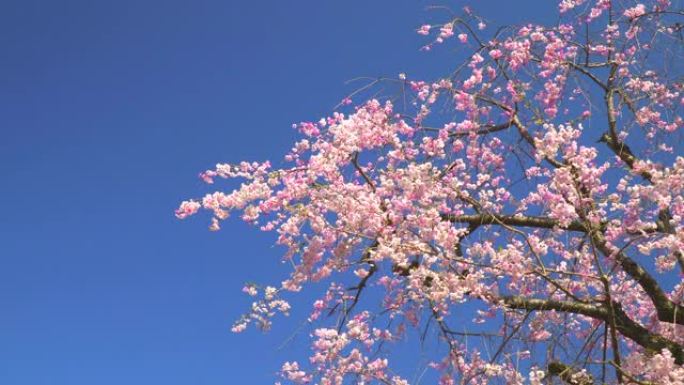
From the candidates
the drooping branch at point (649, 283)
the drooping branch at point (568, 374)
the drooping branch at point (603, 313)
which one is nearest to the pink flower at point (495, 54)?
the drooping branch at point (649, 283)

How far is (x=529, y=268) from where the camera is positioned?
5.90m

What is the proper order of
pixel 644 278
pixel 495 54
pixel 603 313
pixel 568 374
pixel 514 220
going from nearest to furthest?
pixel 568 374, pixel 603 313, pixel 644 278, pixel 514 220, pixel 495 54

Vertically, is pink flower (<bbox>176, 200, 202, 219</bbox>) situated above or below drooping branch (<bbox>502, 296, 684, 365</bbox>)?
above

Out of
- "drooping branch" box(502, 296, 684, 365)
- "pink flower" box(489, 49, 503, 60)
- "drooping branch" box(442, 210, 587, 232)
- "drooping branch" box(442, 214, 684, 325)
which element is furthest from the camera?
"pink flower" box(489, 49, 503, 60)

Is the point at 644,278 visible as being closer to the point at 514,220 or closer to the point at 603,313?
the point at 603,313

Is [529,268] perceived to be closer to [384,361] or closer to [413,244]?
[413,244]

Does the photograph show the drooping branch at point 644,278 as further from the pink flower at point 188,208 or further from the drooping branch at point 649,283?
the pink flower at point 188,208

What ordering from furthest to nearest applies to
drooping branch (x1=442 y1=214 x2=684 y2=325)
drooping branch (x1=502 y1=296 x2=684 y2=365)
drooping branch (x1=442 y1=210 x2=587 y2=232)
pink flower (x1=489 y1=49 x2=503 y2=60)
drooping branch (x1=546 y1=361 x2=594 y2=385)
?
pink flower (x1=489 y1=49 x2=503 y2=60), drooping branch (x1=442 y1=210 x2=587 y2=232), drooping branch (x1=442 y1=214 x2=684 y2=325), drooping branch (x1=502 y1=296 x2=684 y2=365), drooping branch (x1=546 y1=361 x2=594 y2=385)

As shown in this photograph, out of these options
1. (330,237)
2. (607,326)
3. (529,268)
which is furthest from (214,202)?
(607,326)

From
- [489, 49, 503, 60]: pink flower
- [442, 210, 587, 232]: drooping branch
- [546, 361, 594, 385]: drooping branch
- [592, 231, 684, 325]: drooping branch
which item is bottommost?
[546, 361, 594, 385]: drooping branch

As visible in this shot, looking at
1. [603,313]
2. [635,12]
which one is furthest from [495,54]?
[603,313]

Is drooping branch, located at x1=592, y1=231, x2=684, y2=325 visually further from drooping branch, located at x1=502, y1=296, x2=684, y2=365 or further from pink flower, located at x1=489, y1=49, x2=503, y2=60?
pink flower, located at x1=489, y1=49, x2=503, y2=60

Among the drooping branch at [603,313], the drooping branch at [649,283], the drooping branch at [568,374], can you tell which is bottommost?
the drooping branch at [568,374]

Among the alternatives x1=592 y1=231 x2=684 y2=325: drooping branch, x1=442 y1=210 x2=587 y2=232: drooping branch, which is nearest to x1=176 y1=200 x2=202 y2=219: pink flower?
x1=442 y1=210 x2=587 y2=232: drooping branch
